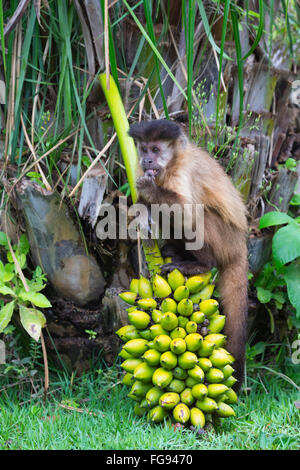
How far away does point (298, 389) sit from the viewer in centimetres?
320

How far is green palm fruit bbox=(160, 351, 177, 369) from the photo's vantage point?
93.4 inches

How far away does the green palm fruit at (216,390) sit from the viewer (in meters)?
2.40

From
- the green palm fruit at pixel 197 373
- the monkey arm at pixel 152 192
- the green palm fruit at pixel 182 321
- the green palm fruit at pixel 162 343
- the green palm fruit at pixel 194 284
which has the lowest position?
the green palm fruit at pixel 197 373

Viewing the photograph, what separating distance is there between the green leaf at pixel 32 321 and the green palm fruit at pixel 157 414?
0.78 meters

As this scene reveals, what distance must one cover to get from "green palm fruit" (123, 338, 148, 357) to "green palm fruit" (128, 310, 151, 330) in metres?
0.07

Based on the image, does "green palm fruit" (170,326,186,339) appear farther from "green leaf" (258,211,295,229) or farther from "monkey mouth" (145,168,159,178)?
"green leaf" (258,211,295,229)

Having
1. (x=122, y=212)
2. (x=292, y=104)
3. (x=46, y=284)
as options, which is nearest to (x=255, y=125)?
(x=292, y=104)

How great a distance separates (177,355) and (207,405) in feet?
0.81

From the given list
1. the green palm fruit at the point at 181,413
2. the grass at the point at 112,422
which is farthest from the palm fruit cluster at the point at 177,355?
the grass at the point at 112,422

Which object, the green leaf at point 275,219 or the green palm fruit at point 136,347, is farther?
the green leaf at point 275,219

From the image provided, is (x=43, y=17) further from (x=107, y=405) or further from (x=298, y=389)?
(x=298, y=389)

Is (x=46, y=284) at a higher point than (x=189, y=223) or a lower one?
lower

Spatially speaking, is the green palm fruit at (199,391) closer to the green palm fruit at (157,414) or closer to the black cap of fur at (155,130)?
the green palm fruit at (157,414)
